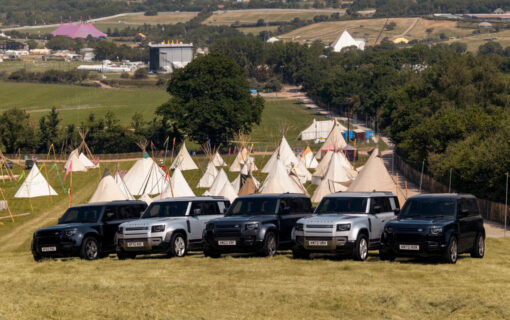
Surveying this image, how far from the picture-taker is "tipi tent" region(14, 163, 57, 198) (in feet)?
220

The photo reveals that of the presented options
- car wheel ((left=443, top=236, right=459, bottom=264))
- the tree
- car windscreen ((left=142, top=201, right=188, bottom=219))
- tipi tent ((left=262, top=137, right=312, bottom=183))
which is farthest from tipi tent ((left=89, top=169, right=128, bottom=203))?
the tree

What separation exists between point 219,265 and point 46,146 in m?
93.5

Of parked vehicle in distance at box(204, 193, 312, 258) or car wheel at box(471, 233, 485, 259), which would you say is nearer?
parked vehicle in distance at box(204, 193, 312, 258)

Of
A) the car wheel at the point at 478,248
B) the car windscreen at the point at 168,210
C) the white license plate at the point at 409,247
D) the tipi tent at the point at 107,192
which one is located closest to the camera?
the white license plate at the point at 409,247

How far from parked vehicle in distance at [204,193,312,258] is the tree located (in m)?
76.0

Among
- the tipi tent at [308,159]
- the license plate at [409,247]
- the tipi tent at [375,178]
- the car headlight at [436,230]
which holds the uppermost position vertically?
the car headlight at [436,230]

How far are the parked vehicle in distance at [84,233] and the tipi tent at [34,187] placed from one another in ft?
130

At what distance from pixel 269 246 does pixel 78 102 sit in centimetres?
16112

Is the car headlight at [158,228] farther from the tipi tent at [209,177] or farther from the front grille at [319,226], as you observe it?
the tipi tent at [209,177]

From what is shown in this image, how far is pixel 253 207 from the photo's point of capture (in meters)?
26.5

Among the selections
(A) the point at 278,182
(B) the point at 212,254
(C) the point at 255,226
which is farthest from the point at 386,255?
(A) the point at 278,182

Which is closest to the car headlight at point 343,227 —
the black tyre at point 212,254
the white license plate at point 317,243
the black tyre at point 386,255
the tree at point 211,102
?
the white license plate at point 317,243

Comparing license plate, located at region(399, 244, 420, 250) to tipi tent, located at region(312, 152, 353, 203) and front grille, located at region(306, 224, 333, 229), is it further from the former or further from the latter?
tipi tent, located at region(312, 152, 353, 203)

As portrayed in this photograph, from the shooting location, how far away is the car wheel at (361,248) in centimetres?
2394
